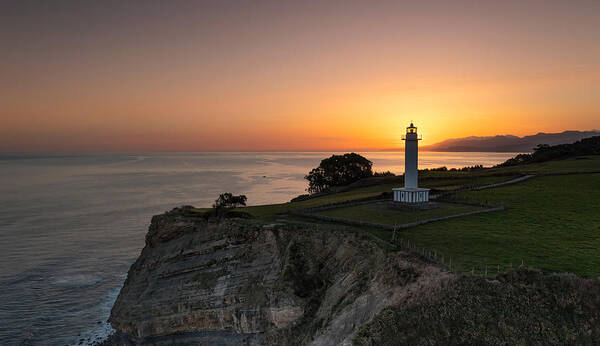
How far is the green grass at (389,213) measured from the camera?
32.5m

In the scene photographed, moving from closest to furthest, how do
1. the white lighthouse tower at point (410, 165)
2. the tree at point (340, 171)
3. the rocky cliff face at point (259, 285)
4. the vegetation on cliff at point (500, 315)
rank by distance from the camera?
the vegetation on cliff at point (500, 315) → the rocky cliff face at point (259, 285) → the white lighthouse tower at point (410, 165) → the tree at point (340, 171)

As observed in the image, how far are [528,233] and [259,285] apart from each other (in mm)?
21411

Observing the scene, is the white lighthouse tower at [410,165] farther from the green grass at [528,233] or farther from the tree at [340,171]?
the tree at [340,171]

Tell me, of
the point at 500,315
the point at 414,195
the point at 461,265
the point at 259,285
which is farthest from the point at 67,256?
the point at 500,315

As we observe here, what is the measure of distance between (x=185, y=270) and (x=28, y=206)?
76.0 metres

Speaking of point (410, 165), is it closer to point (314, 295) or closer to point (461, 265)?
point (461, 265)

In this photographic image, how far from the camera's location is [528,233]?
91.0 feet

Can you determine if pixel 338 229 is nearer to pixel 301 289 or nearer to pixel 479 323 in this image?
pixel 301 289

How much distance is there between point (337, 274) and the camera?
23766mm

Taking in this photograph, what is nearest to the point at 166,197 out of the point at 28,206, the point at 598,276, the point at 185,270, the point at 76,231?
the point at 28,206

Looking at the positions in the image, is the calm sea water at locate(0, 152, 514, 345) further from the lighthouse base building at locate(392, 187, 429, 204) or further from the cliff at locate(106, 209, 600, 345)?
the lighthouse base building at locate(392, 187, 429, 204)

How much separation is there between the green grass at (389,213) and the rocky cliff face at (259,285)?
7555mm

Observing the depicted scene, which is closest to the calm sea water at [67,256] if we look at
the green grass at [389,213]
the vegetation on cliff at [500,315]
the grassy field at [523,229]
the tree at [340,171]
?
the tree at [340,171]

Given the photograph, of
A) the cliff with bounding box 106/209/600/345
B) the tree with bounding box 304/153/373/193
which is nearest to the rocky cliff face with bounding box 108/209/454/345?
the cliff with bounding box 106/209/600/345
